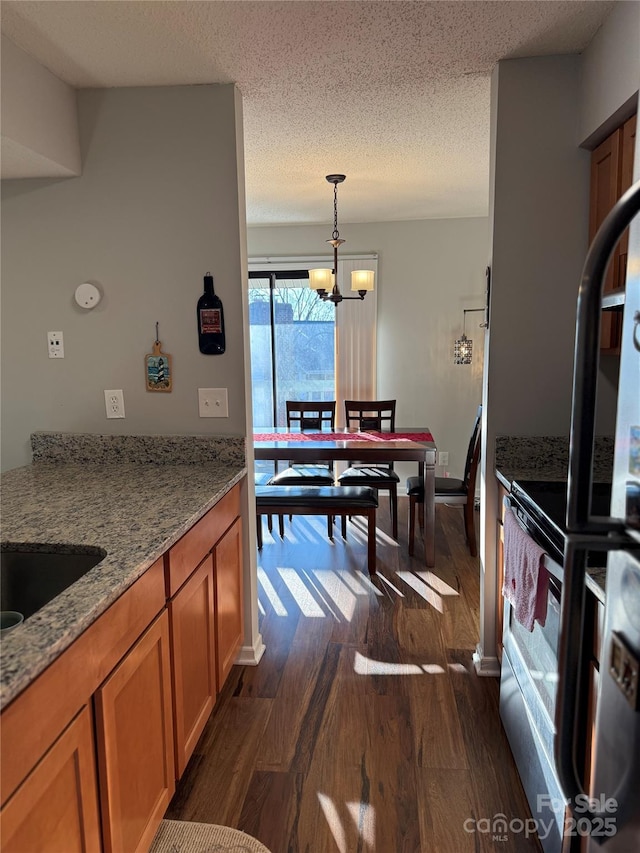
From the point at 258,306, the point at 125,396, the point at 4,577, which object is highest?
the point at 258,306

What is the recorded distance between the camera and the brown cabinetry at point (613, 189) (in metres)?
1.73

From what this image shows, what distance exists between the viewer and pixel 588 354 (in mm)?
758

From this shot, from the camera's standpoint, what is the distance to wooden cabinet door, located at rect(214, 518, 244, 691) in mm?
2016

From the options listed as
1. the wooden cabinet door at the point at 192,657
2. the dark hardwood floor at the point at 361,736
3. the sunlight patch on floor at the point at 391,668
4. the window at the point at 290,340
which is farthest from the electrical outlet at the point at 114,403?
the window at the point at 290,340

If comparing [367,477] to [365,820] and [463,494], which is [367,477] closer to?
[463,494]

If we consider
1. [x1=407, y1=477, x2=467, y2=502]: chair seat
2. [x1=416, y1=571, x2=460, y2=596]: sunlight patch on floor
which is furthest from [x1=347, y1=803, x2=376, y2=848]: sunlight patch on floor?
[x1=407, y1=477, x2=467, y2=502]: chair seat

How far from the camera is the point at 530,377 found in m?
2.16

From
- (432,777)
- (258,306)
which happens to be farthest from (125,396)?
(258,306)

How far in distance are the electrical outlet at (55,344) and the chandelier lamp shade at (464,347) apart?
133 inches

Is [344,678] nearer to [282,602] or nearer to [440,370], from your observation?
[282,602]

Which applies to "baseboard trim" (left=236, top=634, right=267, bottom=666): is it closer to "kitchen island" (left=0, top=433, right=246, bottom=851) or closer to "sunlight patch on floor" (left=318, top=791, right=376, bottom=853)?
"kitchen island" (left=0, top=433, right=246, bottom=851)

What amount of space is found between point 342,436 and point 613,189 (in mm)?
2420

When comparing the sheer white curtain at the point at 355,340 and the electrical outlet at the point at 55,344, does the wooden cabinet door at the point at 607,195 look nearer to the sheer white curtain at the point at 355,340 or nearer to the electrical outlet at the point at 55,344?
the electrical outlet at the point at 55,344

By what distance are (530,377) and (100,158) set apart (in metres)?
1.92
